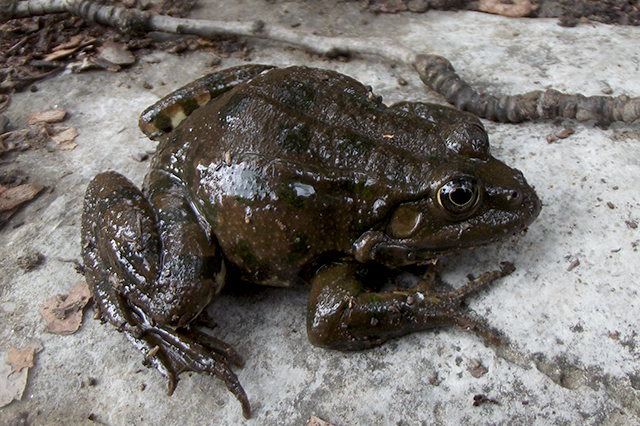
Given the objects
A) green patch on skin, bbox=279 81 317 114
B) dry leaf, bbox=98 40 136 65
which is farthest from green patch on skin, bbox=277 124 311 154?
dry leaf, bbox=98 40 136 65

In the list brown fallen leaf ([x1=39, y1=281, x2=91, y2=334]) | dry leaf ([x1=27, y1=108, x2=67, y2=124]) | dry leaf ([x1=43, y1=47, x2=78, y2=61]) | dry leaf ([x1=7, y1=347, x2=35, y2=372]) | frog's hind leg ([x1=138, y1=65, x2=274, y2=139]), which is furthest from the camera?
dry leaf ([x1=43, y1=47, x2=78, y2=61])

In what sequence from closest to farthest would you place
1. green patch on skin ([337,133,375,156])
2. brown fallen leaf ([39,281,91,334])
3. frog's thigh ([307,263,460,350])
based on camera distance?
frog's thigh ([307,263,460,350]) → green patch on skin ([337,133,375,156]) → brown fallen leaf ([39,281,91,334])

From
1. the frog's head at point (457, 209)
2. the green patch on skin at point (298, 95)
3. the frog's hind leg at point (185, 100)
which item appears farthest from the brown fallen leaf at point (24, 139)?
the frog's head at point (457, 209)

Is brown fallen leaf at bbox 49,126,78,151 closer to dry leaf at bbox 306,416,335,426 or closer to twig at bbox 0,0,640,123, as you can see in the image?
twig at bbox 0,0,640,123

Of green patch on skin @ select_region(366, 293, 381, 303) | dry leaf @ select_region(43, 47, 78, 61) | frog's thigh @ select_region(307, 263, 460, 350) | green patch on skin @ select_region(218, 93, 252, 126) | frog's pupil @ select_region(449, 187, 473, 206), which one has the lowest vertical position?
frog's thigh @ select_region(307, 263, 460, 350)

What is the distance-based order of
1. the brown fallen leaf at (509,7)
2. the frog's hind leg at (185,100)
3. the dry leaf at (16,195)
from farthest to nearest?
the brown fallen leaf at (509,7)
the dry leaf at (16,195)
the frog's hind leg at (185,100)

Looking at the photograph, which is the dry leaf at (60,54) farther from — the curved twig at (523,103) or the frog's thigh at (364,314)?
the frog's thigh at (364,314)

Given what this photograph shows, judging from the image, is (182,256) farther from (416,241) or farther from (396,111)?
(396,111)

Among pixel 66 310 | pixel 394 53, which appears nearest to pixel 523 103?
pixel 394 53
